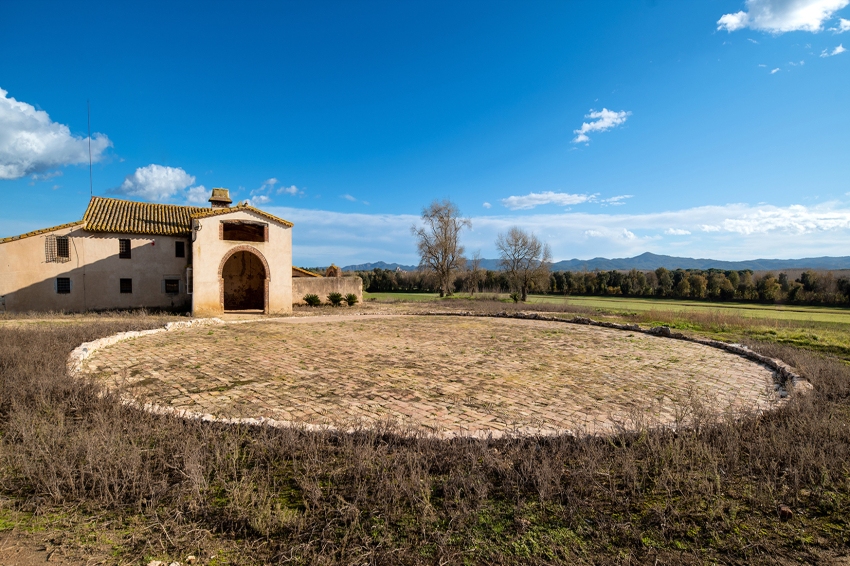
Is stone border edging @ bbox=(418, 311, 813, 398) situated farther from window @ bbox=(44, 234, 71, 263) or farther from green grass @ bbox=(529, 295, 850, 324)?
window @ bbox=(44, 234, 71, 263)

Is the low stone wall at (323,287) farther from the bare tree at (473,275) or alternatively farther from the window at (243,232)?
the bare tree at (473,275)

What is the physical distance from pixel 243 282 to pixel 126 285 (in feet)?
21.0

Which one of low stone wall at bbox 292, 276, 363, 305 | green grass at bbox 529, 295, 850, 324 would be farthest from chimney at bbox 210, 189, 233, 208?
green grass at bbox 529, 295, 850, 324

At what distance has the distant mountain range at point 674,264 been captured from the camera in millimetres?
109713

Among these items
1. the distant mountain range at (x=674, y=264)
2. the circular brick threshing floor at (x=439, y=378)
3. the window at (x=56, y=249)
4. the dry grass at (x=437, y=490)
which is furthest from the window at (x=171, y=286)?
the distant mountain range at (x=674, y=264)

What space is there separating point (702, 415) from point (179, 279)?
2716 centimetres

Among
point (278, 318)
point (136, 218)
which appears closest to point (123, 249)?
point (136, 218)

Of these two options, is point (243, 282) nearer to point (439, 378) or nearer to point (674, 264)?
point (439, 378)

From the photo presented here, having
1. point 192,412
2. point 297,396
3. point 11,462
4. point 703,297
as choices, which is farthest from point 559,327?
point 703,297

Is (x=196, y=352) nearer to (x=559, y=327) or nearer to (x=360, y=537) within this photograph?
(x=360, y=537)

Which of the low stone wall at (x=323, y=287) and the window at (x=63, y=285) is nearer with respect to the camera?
the window at (x=63, y=285)

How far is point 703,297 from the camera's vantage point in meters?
49.7

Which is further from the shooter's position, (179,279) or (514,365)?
(179,279)

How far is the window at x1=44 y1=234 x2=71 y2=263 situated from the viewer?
2159 cm
